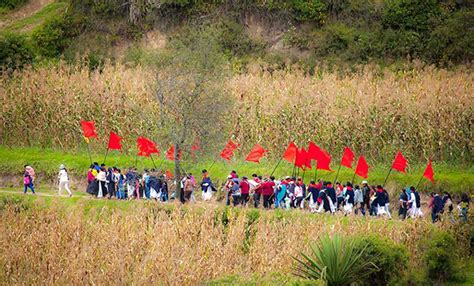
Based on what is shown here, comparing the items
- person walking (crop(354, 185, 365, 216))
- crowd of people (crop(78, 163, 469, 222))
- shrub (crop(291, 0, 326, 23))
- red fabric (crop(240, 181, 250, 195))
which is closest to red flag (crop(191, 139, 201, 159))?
crowd of people (crop(78, 163, 469, 222))

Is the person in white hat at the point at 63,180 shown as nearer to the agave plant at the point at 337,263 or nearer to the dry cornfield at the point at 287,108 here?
the dry cornfield at the point at 287,108

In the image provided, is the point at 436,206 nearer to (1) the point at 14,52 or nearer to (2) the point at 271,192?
(2) the point at 271,192

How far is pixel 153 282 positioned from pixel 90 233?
15.3 feet

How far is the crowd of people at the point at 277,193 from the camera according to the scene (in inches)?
1273

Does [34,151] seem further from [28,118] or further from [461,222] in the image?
[461,222]

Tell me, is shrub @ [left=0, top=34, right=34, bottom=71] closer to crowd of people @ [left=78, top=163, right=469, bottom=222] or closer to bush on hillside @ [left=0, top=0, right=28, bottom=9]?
bush on hillside @ [left=0, top=0, right=28, bottom=9]

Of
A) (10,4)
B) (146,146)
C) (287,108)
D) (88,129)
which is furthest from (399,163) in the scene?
(10,4)

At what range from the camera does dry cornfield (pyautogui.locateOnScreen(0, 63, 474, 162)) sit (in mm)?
36969

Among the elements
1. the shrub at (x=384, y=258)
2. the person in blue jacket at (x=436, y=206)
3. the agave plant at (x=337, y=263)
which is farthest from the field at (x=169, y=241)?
the person in blue jacket at (x=436, y=206)

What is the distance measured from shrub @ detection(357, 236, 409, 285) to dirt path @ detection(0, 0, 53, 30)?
34966 millimetres

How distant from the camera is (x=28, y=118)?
42.2 meters

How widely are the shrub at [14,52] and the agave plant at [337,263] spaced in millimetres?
26648

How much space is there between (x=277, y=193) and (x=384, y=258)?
32.6 feet

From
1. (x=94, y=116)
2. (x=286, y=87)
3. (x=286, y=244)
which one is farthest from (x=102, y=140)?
(x=286, y=244)
